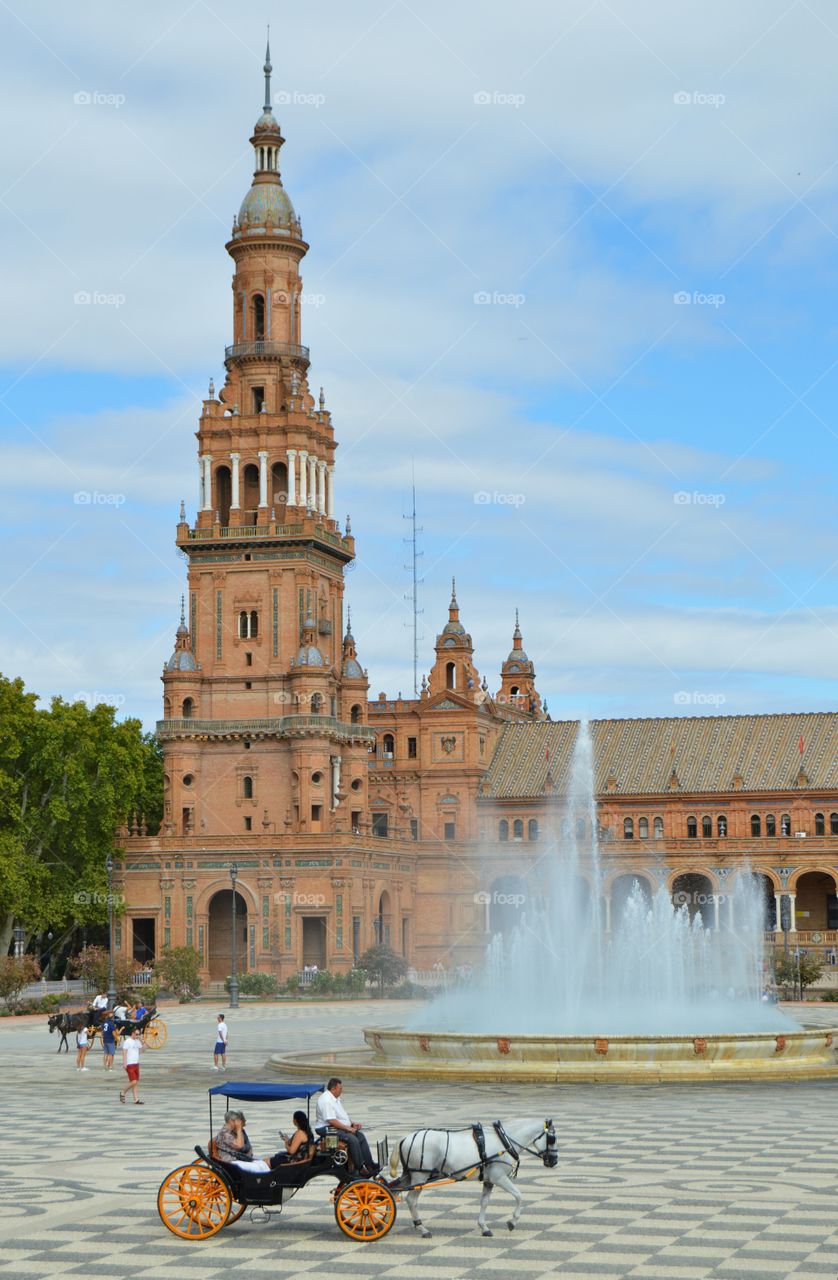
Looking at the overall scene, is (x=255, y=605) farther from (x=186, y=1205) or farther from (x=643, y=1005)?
(x=186, y=1205)

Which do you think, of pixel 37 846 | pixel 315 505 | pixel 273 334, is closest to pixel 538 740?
pixel 315 505

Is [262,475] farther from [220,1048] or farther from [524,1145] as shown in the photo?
[524,1145]

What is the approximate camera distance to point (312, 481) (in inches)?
3994

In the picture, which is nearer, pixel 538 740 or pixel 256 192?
pixel 256 192

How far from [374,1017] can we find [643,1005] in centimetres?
2023

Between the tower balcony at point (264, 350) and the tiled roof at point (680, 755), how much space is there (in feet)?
95.0

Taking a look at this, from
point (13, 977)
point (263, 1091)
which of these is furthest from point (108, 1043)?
point (13, 977)

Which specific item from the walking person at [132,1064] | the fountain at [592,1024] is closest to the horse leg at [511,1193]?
the walking person at [132,1064]

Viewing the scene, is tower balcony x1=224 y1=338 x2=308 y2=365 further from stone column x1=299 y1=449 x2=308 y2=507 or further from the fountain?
the fountain

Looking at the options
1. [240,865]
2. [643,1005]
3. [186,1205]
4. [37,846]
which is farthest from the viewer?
[240,865]

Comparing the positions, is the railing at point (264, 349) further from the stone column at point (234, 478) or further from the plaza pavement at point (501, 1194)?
the plaza pavement at point (501, 1194)

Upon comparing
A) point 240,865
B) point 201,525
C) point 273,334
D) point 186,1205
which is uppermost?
point 273,334

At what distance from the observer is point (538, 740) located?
116 m

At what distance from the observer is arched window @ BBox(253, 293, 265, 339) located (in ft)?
337
